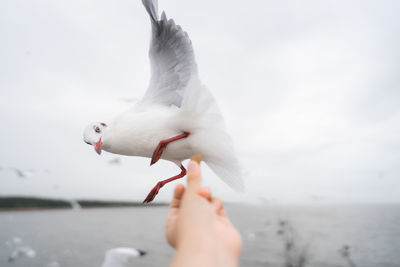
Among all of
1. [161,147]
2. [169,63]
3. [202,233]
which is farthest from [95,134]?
[202,233]

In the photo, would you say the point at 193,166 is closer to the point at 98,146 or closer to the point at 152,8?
the point at 98,146

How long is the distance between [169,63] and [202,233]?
5.44ft

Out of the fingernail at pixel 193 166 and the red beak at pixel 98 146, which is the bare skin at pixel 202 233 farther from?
the red beak at pixel 98 146

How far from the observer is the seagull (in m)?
1.67

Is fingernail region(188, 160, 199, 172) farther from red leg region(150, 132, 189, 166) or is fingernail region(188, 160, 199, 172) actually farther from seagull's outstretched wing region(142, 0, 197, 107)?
seagull's outstretched wing region(142, 0, 197, 107)

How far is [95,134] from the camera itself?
168 cm

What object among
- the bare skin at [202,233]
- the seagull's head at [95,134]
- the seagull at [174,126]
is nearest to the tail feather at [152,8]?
the seagull at [174,126]

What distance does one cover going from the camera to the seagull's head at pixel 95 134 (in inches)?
65.0

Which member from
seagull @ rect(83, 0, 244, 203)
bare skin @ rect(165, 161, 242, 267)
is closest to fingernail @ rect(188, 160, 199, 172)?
bare skin @ rect(165, 161, 242, 267)

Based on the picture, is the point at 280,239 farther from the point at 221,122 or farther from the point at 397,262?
the point at 221,122

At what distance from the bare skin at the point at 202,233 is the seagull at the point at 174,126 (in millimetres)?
865

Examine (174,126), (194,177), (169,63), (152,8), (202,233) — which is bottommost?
(202,233)

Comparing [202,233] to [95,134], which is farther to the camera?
[95,134]

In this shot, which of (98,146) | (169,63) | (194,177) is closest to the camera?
(194,177)
